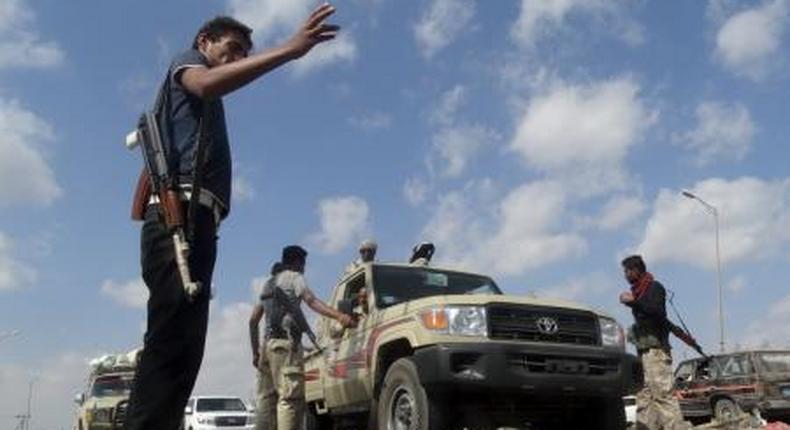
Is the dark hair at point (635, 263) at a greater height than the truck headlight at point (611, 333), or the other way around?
the dark hair at point (635, 263)

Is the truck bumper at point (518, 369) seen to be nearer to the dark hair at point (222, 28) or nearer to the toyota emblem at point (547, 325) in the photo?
the toyota emblem at point (547, 325)

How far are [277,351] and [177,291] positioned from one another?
19.1ft

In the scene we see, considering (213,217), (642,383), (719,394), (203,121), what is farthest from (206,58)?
(719,394)

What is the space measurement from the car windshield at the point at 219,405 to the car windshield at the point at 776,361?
14085 mm

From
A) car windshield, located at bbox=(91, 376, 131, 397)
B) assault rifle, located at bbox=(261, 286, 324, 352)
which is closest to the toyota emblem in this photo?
assault rifle, located at bbox=(261, 286, 324, 352)

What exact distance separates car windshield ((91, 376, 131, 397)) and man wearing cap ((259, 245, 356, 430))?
1386 centimetres

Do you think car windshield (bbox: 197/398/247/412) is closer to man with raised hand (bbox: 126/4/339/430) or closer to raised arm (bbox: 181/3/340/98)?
man with raised hand (bbox: 126/4/339/430)

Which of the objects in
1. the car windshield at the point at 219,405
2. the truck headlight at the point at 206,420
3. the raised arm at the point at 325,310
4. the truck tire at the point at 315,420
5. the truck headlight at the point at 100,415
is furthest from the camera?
the car windshield at the point at 219,405

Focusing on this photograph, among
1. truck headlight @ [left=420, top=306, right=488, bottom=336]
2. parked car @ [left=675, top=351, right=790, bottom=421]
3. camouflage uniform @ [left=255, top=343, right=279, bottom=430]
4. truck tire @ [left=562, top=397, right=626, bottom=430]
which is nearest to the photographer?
truck headlight @ [left=420, top=306, right=488, bottom=336]

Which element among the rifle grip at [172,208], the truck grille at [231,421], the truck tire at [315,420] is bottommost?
the truck tire at [315,420]

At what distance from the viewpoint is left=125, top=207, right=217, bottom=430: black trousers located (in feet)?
11.2

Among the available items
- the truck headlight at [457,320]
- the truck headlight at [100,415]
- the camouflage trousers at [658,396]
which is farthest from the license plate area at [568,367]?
the truck headlight at [100,415]

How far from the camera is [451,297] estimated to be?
7871mm

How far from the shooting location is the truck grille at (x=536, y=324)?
774 centimetres
